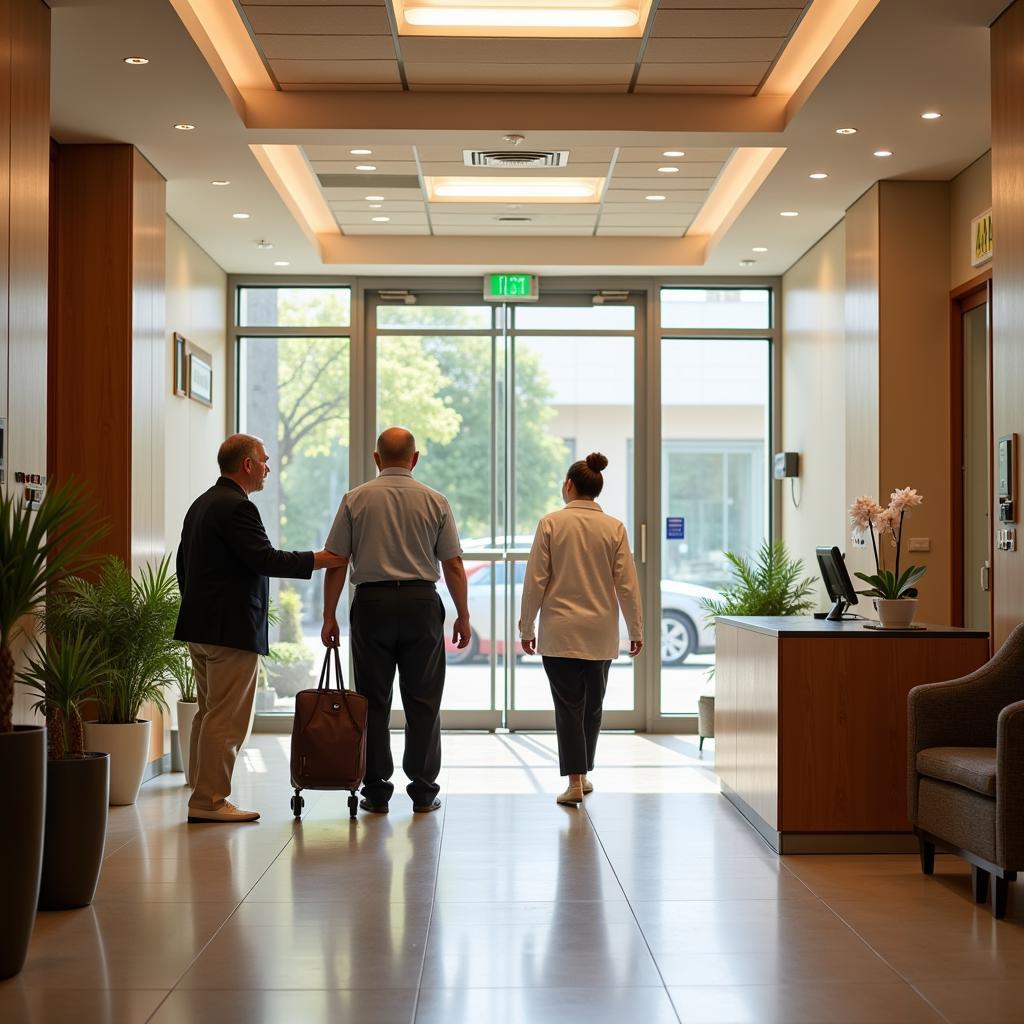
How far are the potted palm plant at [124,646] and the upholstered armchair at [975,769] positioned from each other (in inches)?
135

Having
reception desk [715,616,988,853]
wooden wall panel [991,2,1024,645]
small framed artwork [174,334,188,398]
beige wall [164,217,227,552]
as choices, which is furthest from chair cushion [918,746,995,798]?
small framed artwork [174,334,188,398]

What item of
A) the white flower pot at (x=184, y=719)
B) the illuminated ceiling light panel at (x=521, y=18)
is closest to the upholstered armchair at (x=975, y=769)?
the illuminated ceiling light panel at (x=521, y=18)

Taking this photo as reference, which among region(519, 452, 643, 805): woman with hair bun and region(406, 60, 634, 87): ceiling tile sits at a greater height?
region(406, 60, 634, 87): ceiling tile

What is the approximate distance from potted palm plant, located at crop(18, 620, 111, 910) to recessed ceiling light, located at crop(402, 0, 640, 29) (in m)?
3.05

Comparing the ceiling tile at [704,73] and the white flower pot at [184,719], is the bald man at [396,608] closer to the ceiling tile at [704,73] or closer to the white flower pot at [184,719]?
the white flower pot at [184,719]

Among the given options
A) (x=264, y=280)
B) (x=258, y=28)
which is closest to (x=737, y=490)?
(x=264, y=280)

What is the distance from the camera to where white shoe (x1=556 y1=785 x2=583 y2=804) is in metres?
6.18

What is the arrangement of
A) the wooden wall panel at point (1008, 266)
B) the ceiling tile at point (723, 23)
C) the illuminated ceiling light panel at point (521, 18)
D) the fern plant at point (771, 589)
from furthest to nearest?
the fern plant at point (771, 589) → the illuminated ceiling light panel at point (521, 18) → the ceiling tile at point (723, 23) → the wooden wall panel at point (1008, 266)

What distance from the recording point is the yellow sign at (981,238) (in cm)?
630

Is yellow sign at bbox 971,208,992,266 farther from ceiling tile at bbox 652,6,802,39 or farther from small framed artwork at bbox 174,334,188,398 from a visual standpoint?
small framed artwork at bbox 174,334,188,398

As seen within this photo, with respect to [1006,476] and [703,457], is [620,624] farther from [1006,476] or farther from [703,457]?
[1006,476]

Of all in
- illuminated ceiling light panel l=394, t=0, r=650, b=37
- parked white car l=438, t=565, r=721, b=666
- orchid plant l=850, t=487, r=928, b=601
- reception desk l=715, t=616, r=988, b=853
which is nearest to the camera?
reception desk l=715, t=616, r=988, b=853

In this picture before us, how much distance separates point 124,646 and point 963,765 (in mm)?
3747

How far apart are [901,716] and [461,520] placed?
4939 mm
